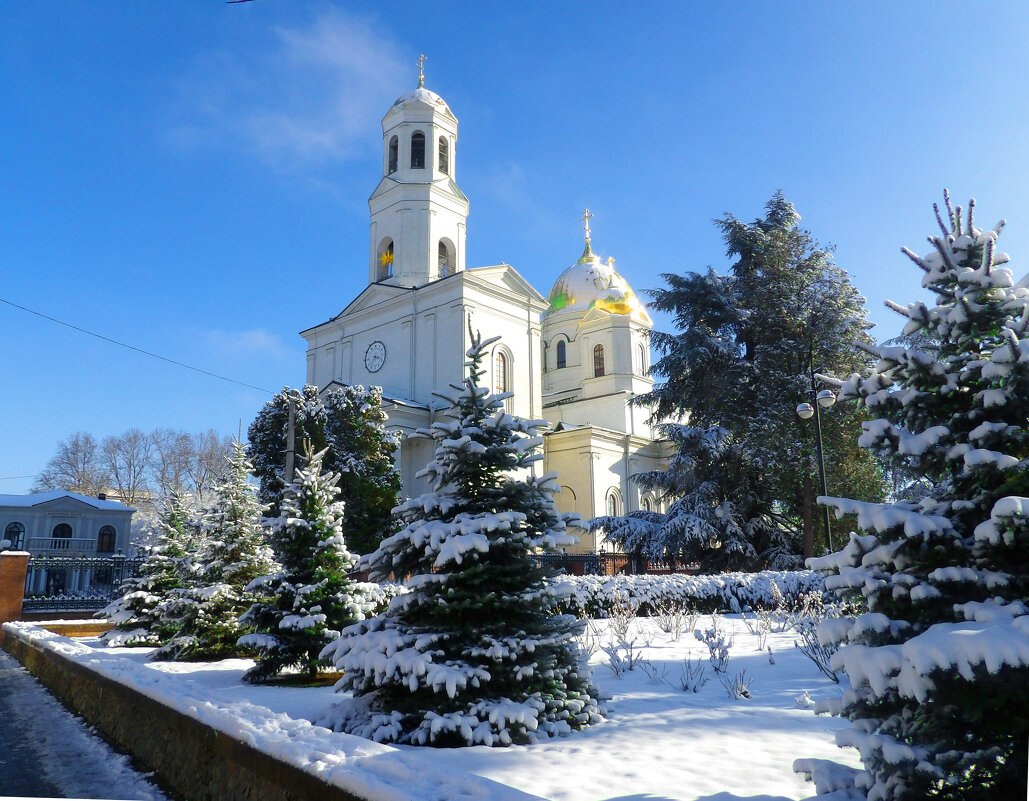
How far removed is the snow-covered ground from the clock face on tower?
28633mm

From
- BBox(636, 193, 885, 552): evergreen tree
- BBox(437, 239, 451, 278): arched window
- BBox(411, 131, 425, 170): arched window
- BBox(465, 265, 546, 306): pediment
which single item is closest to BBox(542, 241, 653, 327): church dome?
BBox(465, 265, 546, 306): pediment

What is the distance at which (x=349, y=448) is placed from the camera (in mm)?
25625

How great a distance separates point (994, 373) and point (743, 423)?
21.3 m

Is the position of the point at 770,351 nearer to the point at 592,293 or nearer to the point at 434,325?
the point at 434,325

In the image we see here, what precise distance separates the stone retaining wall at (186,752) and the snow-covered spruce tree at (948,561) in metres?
2.35

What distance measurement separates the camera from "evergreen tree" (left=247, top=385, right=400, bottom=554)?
79.3ft

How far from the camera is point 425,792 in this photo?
3.14 m

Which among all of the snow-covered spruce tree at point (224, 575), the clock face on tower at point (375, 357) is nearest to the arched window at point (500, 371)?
the clock face on tower at point (375, 357)

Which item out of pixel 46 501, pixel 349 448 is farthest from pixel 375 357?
pixel 46 501

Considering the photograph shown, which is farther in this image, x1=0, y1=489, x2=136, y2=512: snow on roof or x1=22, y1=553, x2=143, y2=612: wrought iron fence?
x1=0, y1=489, x2=136, y2=512: snow on roof

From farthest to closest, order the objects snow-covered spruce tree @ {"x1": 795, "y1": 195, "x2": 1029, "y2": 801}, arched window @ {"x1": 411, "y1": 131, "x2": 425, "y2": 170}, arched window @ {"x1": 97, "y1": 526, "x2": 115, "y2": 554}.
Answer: arched window @ {"x1": 411, "y1": 131, "x2": 425, "y2": 170} < arched window @ {"x1": 97, "y1": 526, "x2": 115, "y2": 554} < snow-covered spruce tree @ {"x1": 795, "y1": 195, "x2": 1029, "y2": 801}

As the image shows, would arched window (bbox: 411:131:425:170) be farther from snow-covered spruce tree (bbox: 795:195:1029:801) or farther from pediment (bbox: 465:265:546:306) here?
snow-covered spruce tree (bbox: 795:195:1029:801)

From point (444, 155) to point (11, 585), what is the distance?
28403 millimetres

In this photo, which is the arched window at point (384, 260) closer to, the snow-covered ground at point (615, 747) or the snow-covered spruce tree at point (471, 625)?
the snow-covered ground at point (615, 747)
